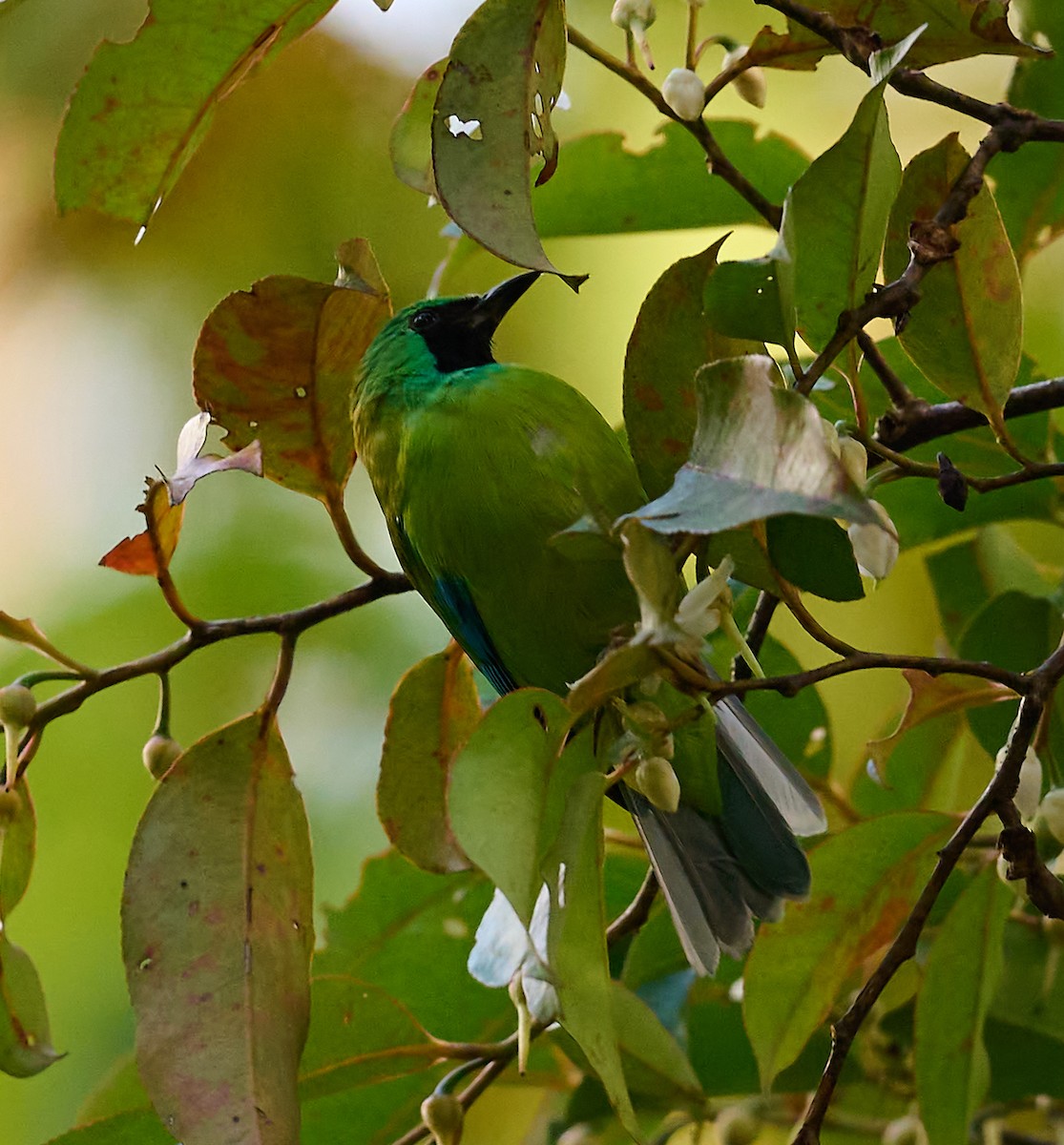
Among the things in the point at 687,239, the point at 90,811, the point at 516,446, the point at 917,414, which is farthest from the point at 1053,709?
the point at 90,811

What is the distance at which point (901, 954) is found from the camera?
1.13 meters

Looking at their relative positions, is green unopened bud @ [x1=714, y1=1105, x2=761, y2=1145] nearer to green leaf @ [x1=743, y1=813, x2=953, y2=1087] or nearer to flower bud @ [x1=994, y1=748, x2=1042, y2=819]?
green leaf @ [x1=743, y1=813, x2=953, y2=1087]

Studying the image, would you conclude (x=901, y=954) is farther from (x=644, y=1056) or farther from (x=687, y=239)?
(x=687, y=239)

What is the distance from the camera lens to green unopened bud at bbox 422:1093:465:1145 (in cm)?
131

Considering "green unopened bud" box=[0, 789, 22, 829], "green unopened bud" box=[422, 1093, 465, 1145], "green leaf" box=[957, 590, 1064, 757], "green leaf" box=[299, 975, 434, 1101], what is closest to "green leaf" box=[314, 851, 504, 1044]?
"green leaf" box=[299, 975, 434, 1101]

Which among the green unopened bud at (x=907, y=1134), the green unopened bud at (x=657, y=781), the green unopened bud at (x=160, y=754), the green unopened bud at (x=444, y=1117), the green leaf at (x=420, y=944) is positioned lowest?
the green unopened bud at (x=907, y=1134)

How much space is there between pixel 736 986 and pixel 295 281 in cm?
95

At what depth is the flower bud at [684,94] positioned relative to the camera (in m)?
1.30

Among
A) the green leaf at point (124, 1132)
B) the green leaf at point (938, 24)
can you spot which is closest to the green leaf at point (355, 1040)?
the green leaf at point (124, 1132)

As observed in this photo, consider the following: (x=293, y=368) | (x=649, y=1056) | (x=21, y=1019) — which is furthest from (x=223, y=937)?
(x=293, y=368)

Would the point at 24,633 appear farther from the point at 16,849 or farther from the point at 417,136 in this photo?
the point at 417,136

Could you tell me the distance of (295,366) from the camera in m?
1.45

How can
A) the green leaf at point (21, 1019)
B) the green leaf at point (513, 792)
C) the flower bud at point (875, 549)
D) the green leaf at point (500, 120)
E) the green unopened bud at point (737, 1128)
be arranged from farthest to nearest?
the green unopened bud at point (737, 1128)
the green leaf at point (21, 1019)
the flower bud at point (875, 549)
the green leaf at point (500, 120)
the green leaf at point (513, 792)

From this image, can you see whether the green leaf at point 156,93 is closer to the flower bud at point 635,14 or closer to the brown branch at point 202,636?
the flower bud at point 635,14
